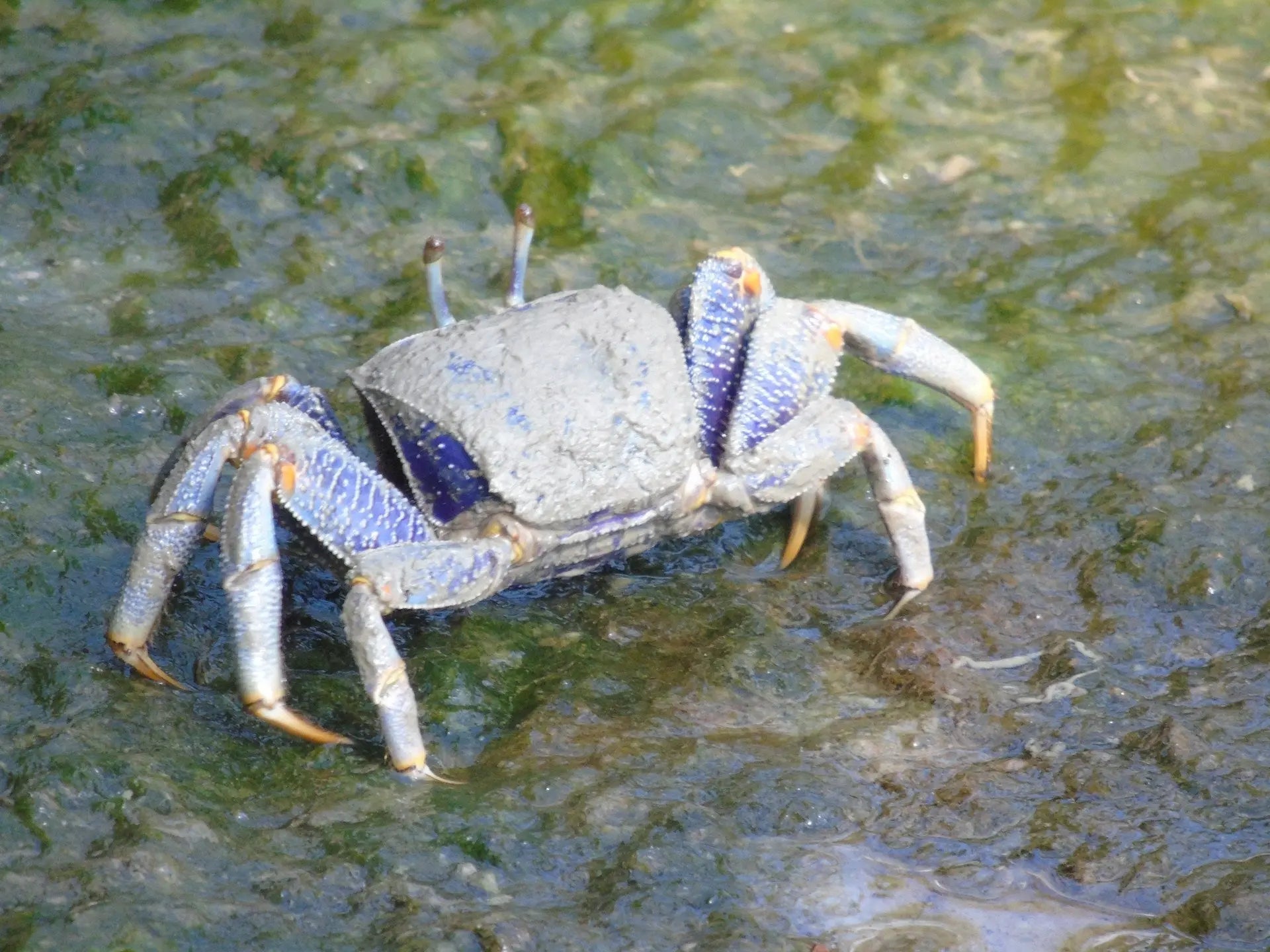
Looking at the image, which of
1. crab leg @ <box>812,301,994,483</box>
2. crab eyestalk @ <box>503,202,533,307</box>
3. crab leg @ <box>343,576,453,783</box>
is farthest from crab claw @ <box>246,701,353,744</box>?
crab leg @ <box>812,301,994,483</box>

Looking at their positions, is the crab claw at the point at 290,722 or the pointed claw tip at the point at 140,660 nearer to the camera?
the crab claw at the point at 290,722

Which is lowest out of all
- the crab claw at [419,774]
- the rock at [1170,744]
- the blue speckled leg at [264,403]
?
the rock at [1170,744]

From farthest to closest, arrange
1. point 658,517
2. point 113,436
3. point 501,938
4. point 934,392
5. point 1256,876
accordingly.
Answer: point 934,392 < point 113,436 < point 658,517 < point 1256,876 < point 501,938

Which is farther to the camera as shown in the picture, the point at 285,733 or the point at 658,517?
the point at 658,517

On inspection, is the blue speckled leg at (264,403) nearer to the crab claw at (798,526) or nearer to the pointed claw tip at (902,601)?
the crab claw at (798,526)

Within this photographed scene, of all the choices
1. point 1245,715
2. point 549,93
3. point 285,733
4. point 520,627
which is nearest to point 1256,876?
point 1245,715

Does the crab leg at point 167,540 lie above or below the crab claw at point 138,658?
above

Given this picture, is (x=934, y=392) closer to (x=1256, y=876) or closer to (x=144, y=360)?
(x=1256, y=876)

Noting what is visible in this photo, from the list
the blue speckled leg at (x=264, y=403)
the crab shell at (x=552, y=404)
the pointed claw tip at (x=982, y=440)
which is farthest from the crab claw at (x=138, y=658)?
the pointed claw tip at (x=982, y=440)
